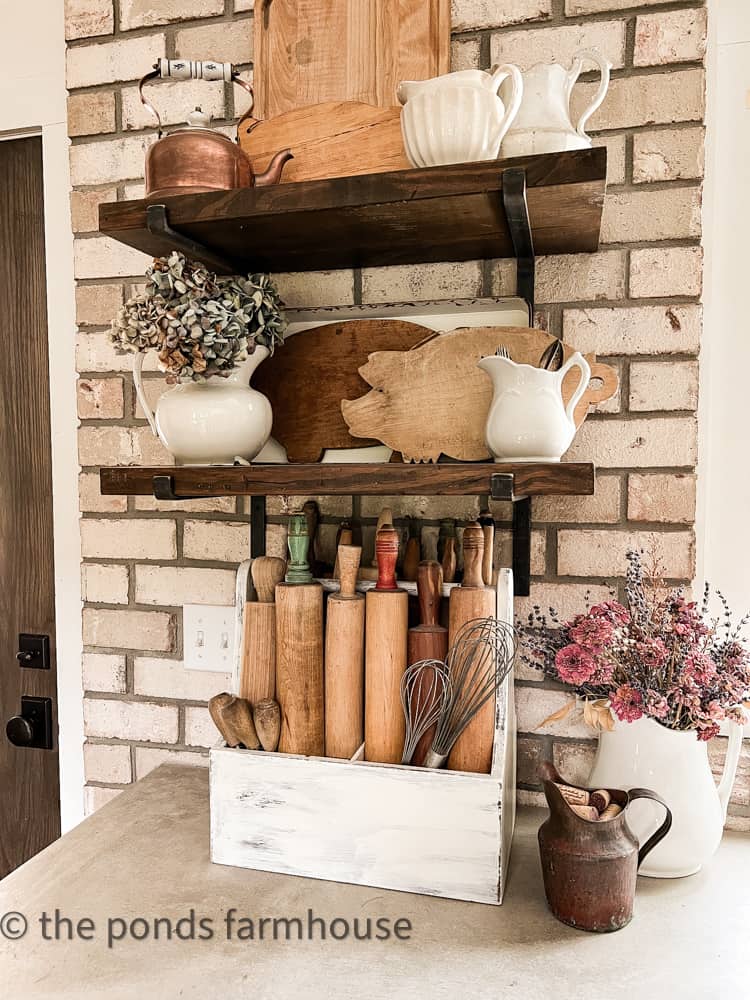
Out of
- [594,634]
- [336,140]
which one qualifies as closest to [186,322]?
[336,140]

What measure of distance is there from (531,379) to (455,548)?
0.93 feet

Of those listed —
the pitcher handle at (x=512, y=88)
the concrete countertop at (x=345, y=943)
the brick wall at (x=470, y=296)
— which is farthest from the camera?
the brick wall at (x=470, y=296)

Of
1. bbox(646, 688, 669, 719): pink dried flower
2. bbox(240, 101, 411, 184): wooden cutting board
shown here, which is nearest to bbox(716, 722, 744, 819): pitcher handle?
bbox(646, 688, 669, 719): pink dried flower

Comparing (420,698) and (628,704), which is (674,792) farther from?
(420,698)

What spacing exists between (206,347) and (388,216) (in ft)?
0.93

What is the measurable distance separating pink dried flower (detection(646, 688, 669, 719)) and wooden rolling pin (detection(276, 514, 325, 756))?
0.41 m

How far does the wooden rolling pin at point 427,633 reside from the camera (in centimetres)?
98

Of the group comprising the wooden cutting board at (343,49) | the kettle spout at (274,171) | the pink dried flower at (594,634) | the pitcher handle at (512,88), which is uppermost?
the wooden cutting board at (343,49)

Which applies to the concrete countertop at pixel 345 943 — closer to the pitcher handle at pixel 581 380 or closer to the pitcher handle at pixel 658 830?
the pitcher handle at pixel 658 830

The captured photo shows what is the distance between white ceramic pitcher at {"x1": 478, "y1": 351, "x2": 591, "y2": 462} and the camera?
0.93m

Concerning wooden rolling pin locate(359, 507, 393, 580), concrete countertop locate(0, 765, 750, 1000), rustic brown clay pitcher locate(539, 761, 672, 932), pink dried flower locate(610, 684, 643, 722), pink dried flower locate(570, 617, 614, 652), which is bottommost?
concrete countertop locate(0, 765, 750, 1000)

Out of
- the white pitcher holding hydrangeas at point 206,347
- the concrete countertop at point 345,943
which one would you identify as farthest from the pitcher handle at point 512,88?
the concrete countertop at point 345,943

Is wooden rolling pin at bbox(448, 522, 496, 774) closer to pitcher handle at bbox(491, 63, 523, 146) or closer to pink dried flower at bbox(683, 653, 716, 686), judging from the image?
pink dried flower at bbox(683, 653, 716, 686)

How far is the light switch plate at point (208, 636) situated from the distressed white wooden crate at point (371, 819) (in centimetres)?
31
